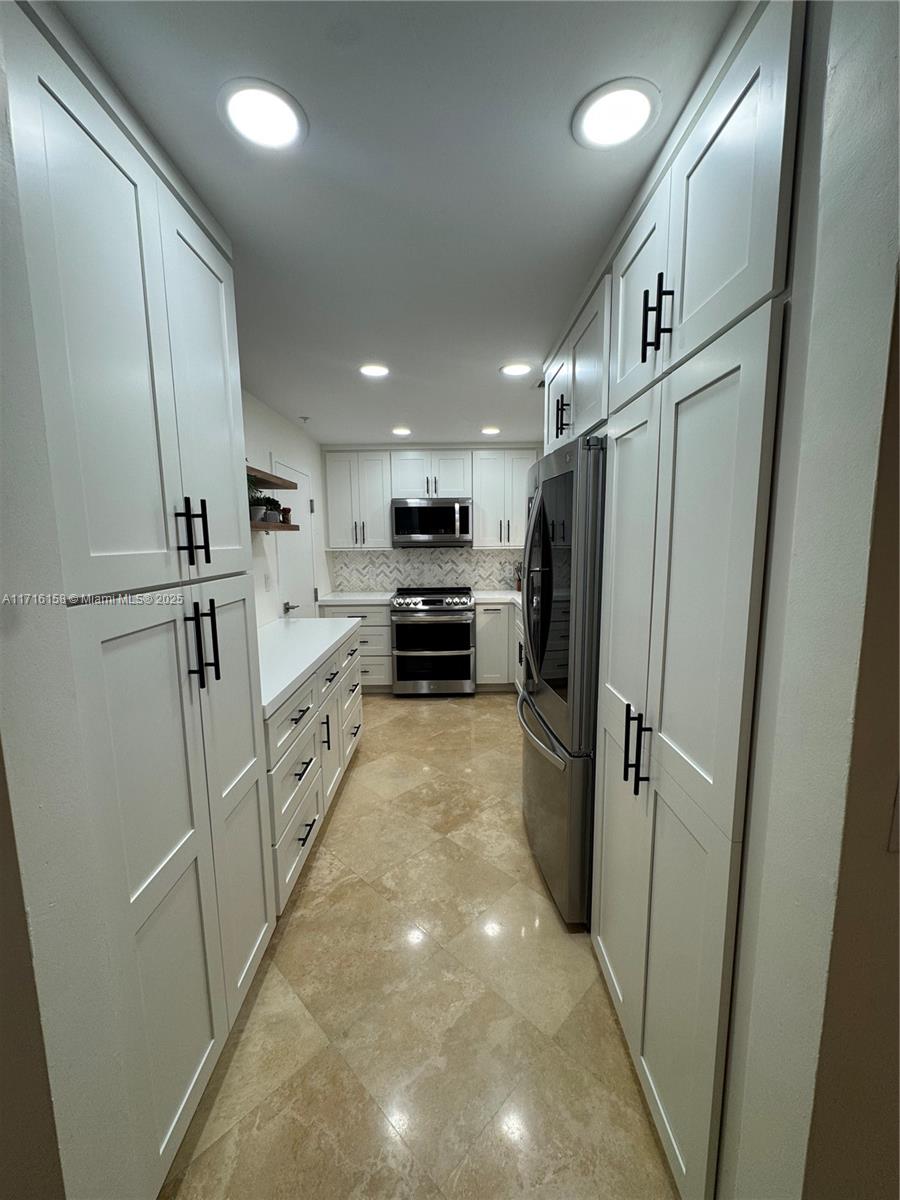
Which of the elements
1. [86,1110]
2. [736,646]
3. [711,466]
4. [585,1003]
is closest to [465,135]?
[711,466]

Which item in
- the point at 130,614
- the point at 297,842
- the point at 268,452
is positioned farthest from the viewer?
the point at 268,452

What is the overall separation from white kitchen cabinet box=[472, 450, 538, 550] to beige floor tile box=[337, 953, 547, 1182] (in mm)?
3427

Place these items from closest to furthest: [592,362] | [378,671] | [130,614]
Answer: [130,614], [592,362], [378,671]

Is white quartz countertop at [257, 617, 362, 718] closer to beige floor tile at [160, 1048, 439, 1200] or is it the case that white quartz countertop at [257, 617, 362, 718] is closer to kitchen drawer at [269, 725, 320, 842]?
kitchen drawer at [269, 725, 320, 842]

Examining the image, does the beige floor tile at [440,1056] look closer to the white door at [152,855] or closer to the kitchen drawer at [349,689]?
the white door at [152,855]

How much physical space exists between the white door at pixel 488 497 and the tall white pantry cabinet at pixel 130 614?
3114 millimetres

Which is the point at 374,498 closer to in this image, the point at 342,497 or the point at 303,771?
the point at 342,497

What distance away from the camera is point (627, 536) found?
124 centimetres

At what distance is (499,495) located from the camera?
14.0 feet

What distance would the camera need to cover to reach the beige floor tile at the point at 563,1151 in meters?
1.00

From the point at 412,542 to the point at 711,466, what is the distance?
3430mm

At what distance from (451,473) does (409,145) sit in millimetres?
3276

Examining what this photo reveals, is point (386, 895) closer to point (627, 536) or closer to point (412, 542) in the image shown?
point (627, 536)

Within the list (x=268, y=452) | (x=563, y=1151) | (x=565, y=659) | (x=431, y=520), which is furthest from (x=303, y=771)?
(x=431, y=520)
